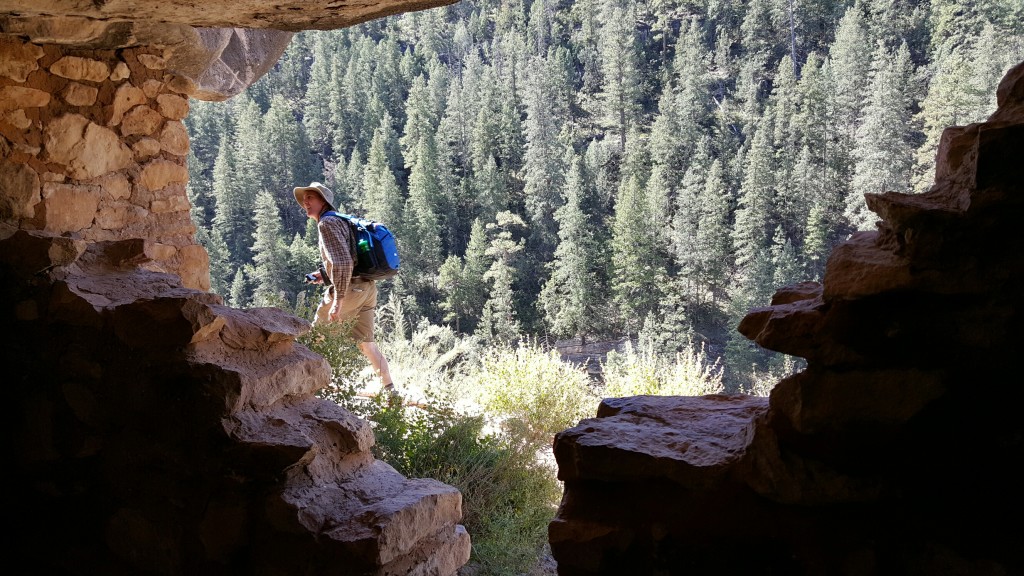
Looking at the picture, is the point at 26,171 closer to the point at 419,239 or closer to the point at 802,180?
the point at 802,180

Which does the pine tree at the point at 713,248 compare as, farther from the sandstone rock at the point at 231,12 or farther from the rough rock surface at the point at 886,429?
the rough rock surface at the point at 886,429

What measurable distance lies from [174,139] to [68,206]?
1.73 ft

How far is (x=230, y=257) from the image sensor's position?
2903 centimetres

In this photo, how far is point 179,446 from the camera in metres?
1.87

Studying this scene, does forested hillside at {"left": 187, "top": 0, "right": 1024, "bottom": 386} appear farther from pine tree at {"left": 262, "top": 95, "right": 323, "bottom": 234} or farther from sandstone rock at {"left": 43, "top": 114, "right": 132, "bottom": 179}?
sandstone rock at {"left": 43, "top": 114, "right": 132, "bottom": 179}

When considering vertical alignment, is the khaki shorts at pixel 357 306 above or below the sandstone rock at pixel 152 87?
below

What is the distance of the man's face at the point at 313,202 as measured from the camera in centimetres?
410

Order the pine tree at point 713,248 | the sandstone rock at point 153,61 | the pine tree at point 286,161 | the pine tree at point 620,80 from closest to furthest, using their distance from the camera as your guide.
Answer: the sandstone rock at point 153,61 < the pine tree at point 713,248 < the pine tree at point 286,161 < the pine tree at point 620,80

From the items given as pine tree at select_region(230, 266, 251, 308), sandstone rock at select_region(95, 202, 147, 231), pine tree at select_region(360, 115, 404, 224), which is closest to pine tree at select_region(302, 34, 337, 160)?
pine tree at select_region(360, 115, 404, 224)

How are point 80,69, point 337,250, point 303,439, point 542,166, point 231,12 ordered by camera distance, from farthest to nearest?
1. point 542,166
2. point 337,250
3. point 80,69
4. point 231,12
5. point 303,439

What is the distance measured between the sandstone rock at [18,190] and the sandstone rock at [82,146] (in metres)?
0.09

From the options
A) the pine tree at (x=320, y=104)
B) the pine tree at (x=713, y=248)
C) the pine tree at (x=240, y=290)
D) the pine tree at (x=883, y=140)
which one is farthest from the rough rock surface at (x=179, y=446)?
the pine tree at (x=320, y=104)

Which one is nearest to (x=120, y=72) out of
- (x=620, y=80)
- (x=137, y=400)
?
(x=137, y=400)

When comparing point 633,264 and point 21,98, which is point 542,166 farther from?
point 21,98
